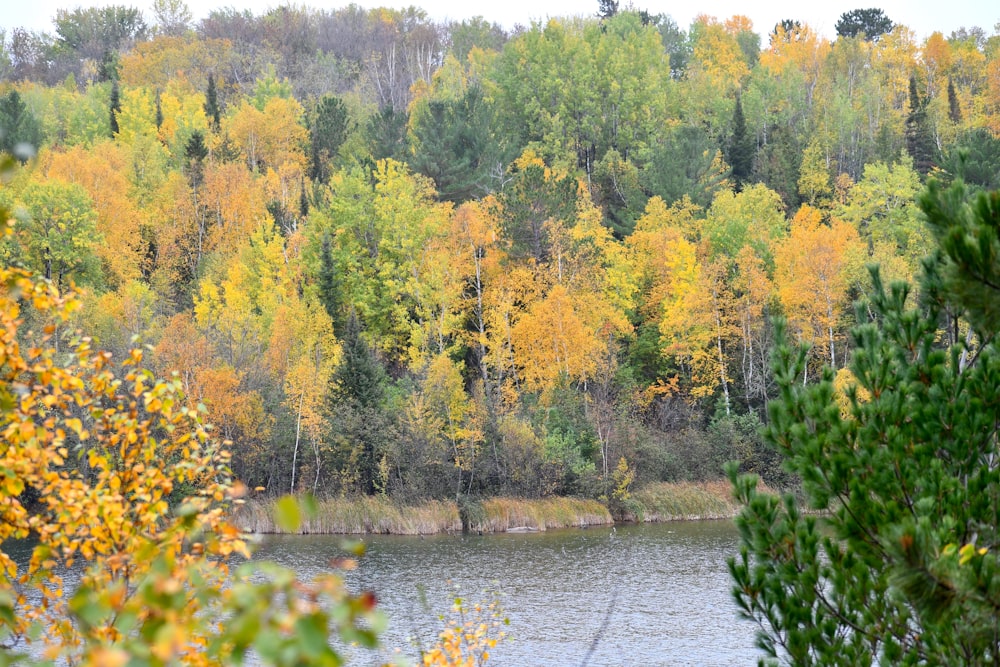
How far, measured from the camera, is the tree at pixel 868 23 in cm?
9994

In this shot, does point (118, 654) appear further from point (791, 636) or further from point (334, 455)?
point (334, 455)

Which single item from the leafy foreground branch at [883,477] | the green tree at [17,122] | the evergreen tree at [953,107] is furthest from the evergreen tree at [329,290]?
the evergreen tree at [953,107]

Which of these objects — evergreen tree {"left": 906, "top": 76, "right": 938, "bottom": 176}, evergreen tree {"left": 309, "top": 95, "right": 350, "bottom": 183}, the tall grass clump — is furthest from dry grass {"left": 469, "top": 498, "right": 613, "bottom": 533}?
evergreen tree {"left": 906, "top": 76, "right": 938, "bottom": 176}

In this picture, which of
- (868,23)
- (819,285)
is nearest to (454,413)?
(819,285)

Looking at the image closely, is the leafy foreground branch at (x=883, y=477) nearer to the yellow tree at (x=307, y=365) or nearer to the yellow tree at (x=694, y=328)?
the yellow tree at (x=307, y=365)

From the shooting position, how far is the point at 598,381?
47594 mm

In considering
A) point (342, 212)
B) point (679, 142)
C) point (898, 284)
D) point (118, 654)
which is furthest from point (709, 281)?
point (118, 654)

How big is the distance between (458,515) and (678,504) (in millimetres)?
8721

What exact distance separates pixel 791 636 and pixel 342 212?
50700mm

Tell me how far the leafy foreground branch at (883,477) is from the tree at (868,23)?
9883 centimetres

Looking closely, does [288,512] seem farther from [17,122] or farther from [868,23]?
[868,23]

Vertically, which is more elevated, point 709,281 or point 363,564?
point 709,281

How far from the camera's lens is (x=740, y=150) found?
69.9m

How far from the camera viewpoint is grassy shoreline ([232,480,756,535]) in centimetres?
3906
